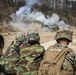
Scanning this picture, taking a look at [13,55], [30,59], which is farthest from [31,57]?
[13,55]

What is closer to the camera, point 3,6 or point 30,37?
point 30,37

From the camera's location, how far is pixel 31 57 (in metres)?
5.21

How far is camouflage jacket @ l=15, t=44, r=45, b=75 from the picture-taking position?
17.1 ft

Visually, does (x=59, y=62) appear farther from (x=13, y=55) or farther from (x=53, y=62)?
(x=13, y=55)

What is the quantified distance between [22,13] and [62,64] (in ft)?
147

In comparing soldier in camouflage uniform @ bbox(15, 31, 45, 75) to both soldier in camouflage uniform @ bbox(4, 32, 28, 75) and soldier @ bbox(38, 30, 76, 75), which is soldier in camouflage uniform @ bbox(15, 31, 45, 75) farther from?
soldier @ bbox(38, 30, 76, 75)

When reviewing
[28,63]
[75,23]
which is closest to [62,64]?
[28,63]

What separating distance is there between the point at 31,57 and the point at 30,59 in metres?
0.04

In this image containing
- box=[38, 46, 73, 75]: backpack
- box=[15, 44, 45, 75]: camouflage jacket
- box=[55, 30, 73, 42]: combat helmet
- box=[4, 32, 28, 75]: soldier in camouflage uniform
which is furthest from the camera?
box=[4, 32, 28, 75]: soldier in camouflage uniform

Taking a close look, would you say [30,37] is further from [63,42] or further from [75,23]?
[75,23]

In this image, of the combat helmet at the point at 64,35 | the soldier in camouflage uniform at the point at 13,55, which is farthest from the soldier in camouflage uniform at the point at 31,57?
the combat helmet at the point at 64,35

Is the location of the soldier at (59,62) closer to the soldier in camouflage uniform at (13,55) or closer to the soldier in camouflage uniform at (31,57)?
the soldier in camouflage uniform at (31,57)

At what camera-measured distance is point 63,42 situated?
14.8 ft

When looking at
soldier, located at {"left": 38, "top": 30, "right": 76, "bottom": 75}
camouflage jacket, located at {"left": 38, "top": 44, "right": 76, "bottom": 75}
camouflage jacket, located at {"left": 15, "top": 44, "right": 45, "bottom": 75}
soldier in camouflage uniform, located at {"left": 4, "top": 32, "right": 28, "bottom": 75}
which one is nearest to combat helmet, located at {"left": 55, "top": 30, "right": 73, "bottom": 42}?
soldier, located at {"left": 38, "top": 30, "right": 76, "bottom": 75}
